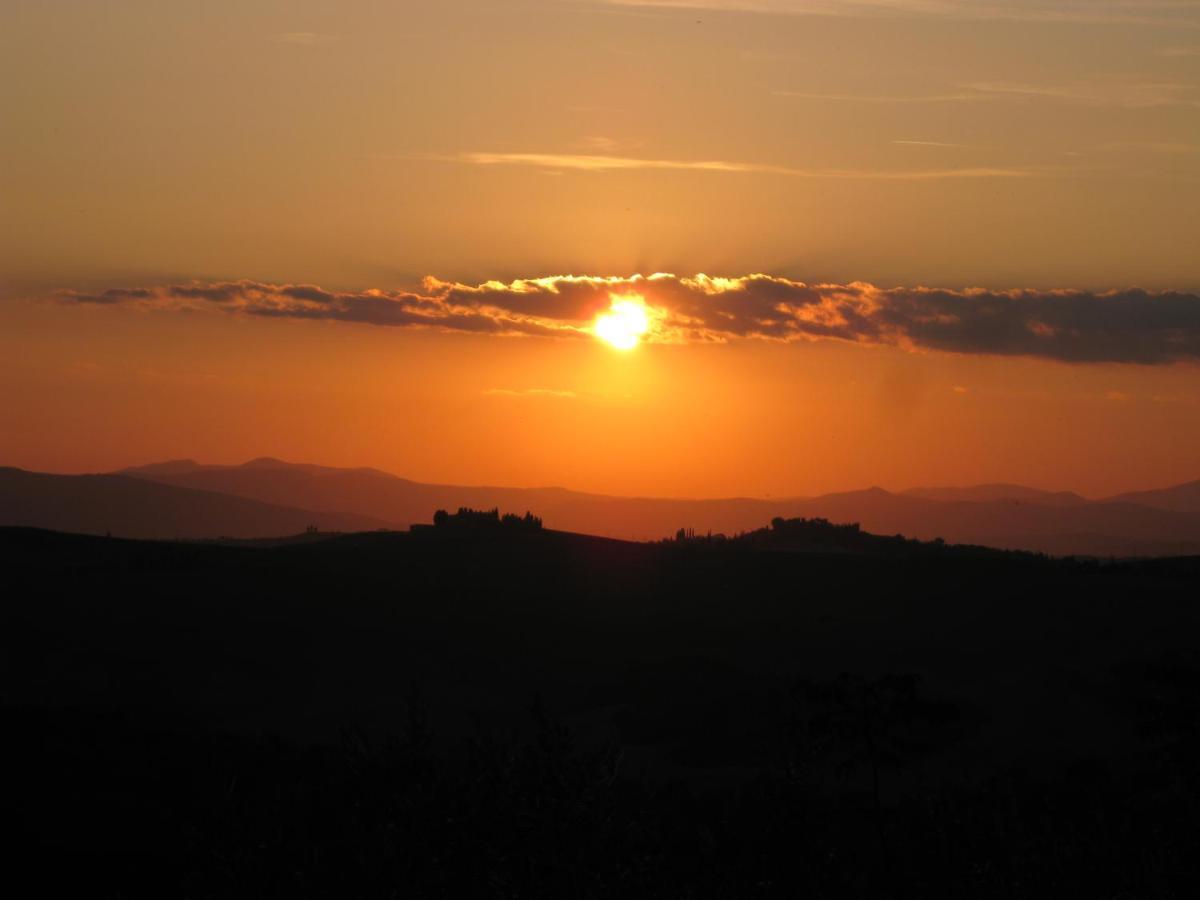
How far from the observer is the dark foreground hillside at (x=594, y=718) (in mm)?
15195

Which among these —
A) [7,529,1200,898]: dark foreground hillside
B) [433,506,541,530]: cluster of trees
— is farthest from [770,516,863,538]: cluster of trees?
[433,506,541,530]: cluster of trees

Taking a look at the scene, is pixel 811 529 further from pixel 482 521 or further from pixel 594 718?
pixel 594 718

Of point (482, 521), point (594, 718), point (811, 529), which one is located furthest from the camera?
point (811, 529)

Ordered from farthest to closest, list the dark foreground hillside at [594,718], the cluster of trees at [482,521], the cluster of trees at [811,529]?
the cluster of trees at [811,529]
the cluster of trees at [482,521]
the dark foreground hillside at [594,718]

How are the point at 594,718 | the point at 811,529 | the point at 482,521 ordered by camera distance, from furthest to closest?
the point at 811,529 → the point at 482,521 → the point at 594,718

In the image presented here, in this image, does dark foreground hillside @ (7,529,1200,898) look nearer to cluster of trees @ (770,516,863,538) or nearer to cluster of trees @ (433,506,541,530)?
cluster of trees @ (433,506,541,530)

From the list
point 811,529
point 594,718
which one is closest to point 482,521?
point 811,529

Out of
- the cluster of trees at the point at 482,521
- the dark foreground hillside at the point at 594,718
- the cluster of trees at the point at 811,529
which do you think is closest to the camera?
the dark foreground hillside at the point at 594,718

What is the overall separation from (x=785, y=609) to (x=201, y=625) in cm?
1927

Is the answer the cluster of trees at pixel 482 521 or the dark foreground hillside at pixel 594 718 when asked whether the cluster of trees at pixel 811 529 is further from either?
the cluster of trees at pixel 482 521

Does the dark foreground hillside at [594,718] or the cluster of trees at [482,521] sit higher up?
the cluster of trees at [482,521]

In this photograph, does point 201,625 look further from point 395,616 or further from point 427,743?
point 427,743

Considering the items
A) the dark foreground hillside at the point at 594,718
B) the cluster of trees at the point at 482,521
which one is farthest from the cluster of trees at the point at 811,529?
the cluster of trees at the point at 482,521

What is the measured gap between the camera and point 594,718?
1550 inches
